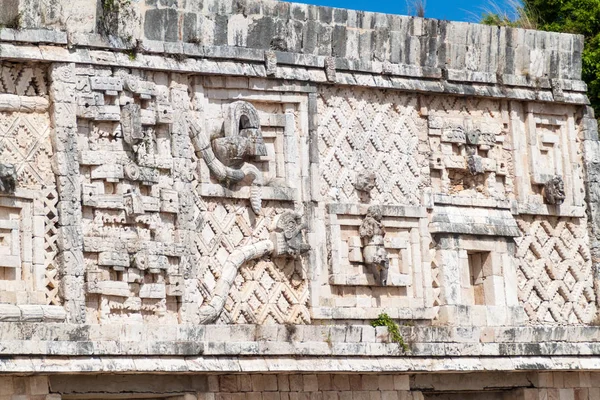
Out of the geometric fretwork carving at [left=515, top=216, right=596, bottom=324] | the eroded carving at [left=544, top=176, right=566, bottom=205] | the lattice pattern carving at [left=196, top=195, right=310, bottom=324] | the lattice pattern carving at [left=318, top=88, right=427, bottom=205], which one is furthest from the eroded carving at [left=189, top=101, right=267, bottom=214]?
the eroded carving at [left=544, top=176, right=566, bottom=205]

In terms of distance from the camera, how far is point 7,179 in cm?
1602

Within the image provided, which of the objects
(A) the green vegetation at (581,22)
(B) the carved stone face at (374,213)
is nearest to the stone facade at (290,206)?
(B) the carved stone face at (374,213)

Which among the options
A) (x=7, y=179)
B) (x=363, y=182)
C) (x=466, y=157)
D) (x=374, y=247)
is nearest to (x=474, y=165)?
(x=466, y=157)

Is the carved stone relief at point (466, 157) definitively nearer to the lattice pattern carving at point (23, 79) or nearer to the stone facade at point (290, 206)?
the stone facade at point (290, 206)

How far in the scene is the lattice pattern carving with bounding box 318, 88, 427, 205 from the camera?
1861cm

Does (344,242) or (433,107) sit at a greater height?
(433,107)

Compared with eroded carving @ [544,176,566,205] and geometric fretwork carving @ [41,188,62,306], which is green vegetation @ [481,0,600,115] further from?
geometric fretwork carving @ [41,188,62,306]

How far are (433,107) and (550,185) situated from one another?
1.71m

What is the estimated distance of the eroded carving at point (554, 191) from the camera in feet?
65.4

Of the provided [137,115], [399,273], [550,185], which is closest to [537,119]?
[550,185]

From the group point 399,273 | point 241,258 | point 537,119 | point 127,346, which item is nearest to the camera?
point 127,346

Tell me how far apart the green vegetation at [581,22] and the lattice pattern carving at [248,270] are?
654cm

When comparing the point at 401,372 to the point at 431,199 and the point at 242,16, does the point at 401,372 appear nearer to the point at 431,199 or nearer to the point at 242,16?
the point at 431,199

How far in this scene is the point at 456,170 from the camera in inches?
770
